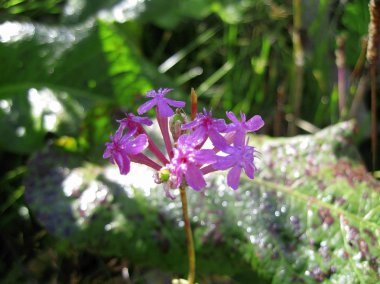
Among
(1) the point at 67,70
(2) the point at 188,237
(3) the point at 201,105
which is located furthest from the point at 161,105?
(1) the point at 67,70

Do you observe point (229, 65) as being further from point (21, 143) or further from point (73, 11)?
point (21, 143)

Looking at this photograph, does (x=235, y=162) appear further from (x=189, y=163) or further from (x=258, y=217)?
(x=258, y=217)

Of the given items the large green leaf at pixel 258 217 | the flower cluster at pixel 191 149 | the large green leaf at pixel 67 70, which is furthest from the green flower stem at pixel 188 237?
the large green leaf at pixel 67 70

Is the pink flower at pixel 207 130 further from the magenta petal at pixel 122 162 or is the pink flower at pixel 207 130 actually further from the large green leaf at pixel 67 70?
the large green leaf at pixel 67 70

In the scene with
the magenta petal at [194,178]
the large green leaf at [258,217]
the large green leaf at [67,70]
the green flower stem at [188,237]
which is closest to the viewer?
the magenta petal at [194,178]

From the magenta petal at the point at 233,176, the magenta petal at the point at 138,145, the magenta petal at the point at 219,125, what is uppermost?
the magenta petal at the point at 138,145

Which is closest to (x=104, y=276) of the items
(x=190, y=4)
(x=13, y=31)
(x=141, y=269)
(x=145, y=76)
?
(x=141, y=269)
